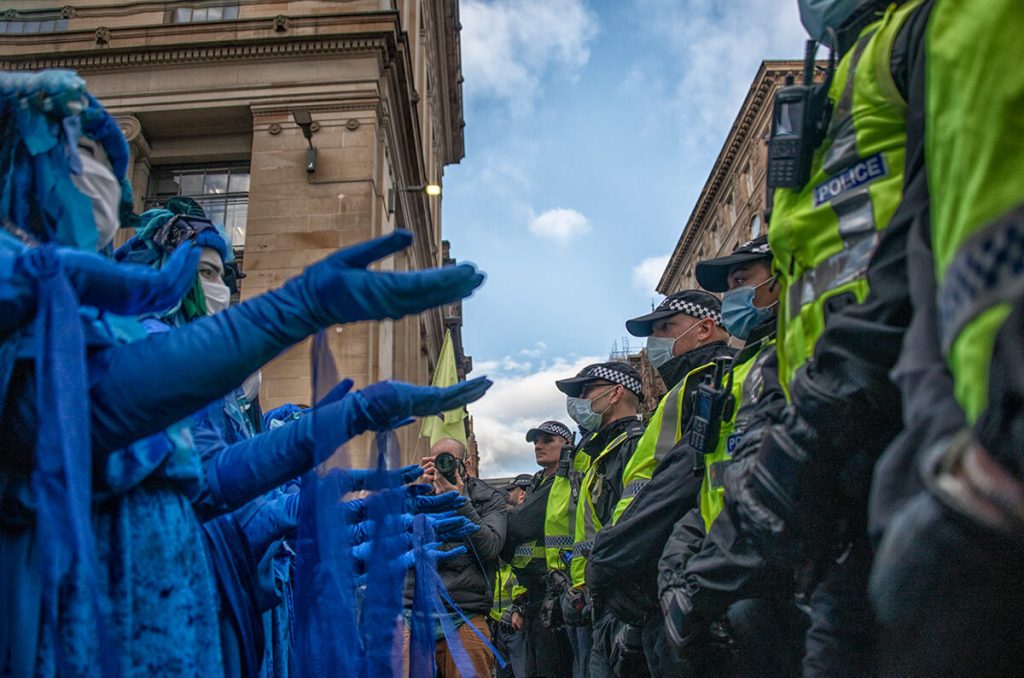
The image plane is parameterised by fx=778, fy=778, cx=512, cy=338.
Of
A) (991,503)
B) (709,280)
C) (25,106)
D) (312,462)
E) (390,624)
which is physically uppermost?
(709,280)

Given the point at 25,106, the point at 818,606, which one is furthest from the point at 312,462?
the point at 818,606

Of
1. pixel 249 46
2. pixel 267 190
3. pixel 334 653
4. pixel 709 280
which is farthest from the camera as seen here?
pixel 249 46

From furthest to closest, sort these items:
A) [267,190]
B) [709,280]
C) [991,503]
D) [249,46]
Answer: [249,46] → [267,190] → [709,280] → [991,503]

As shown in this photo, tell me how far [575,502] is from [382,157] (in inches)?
303

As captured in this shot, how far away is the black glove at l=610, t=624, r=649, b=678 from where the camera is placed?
375cm

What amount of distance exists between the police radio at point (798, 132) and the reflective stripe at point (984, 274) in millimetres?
960

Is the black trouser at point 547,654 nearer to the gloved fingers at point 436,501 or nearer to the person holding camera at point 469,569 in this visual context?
the person holding camera at point 469,569

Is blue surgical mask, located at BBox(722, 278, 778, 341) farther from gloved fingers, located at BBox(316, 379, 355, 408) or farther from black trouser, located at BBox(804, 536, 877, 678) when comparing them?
gloved fingers, located at BBox(316, 379, 355, 408)

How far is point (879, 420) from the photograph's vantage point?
5.47 feet

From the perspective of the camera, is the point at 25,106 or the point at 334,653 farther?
the point at 334,653

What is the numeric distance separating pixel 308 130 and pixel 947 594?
11.2 metres

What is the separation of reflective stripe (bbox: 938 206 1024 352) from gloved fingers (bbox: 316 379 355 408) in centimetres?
163

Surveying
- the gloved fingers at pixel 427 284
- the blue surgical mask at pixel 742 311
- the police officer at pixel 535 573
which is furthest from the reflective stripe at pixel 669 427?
the police officer at pixel 535 573

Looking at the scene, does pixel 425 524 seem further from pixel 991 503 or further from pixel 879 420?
pixel 991 503
